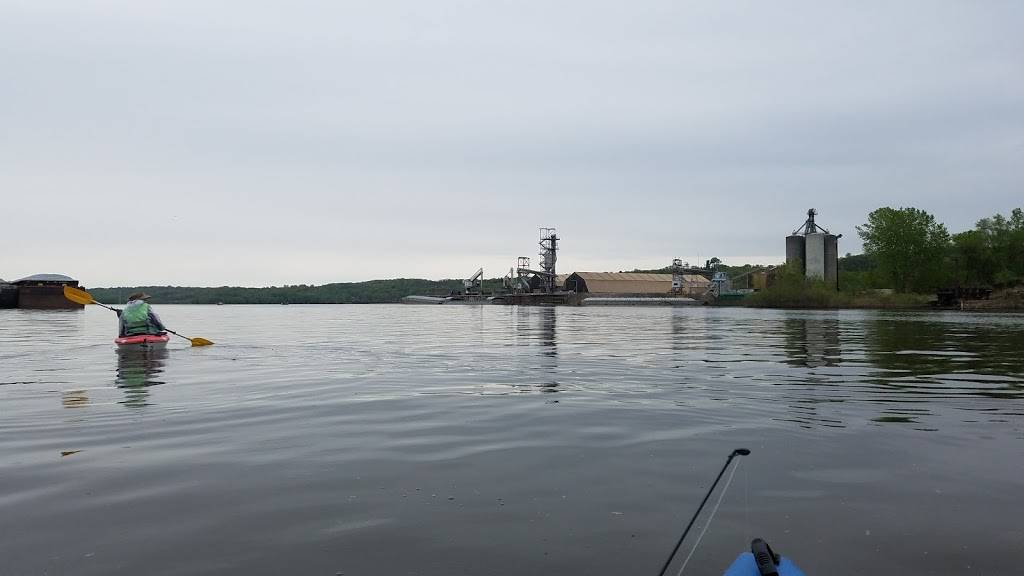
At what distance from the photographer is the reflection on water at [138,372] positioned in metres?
14.6

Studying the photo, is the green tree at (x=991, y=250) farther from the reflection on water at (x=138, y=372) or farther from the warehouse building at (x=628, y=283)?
the reflection on water at (x=138, y=372)

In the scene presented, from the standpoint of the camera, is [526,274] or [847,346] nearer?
[847,346]

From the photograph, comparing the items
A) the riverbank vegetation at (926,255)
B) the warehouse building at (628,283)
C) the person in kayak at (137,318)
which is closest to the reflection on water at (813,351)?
the person in kayak at (137,318)

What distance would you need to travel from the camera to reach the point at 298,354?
26.2 metres

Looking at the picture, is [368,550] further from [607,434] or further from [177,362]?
[177,362]

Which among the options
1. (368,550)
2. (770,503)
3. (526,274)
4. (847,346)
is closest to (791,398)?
(770,503)

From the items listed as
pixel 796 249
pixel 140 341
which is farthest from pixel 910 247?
pixel 140 341

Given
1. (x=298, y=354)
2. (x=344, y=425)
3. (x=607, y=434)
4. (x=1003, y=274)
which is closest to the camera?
(x=607, y=434)

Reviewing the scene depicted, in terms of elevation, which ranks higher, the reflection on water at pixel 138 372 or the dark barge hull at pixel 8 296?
the dark barge hull at pixel 8 296

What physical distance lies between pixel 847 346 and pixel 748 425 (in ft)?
68.6

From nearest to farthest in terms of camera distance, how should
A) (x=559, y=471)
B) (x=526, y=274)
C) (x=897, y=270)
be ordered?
(x=559, y=471) < (x=897, y=270) < (x=526, y=274)

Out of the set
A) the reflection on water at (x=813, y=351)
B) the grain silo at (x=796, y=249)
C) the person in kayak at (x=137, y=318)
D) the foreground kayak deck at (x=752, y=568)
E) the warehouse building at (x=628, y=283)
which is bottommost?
the reflection on water at (x=813, y=351)

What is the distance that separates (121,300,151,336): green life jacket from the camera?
2497cm

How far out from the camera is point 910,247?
11631 cm
